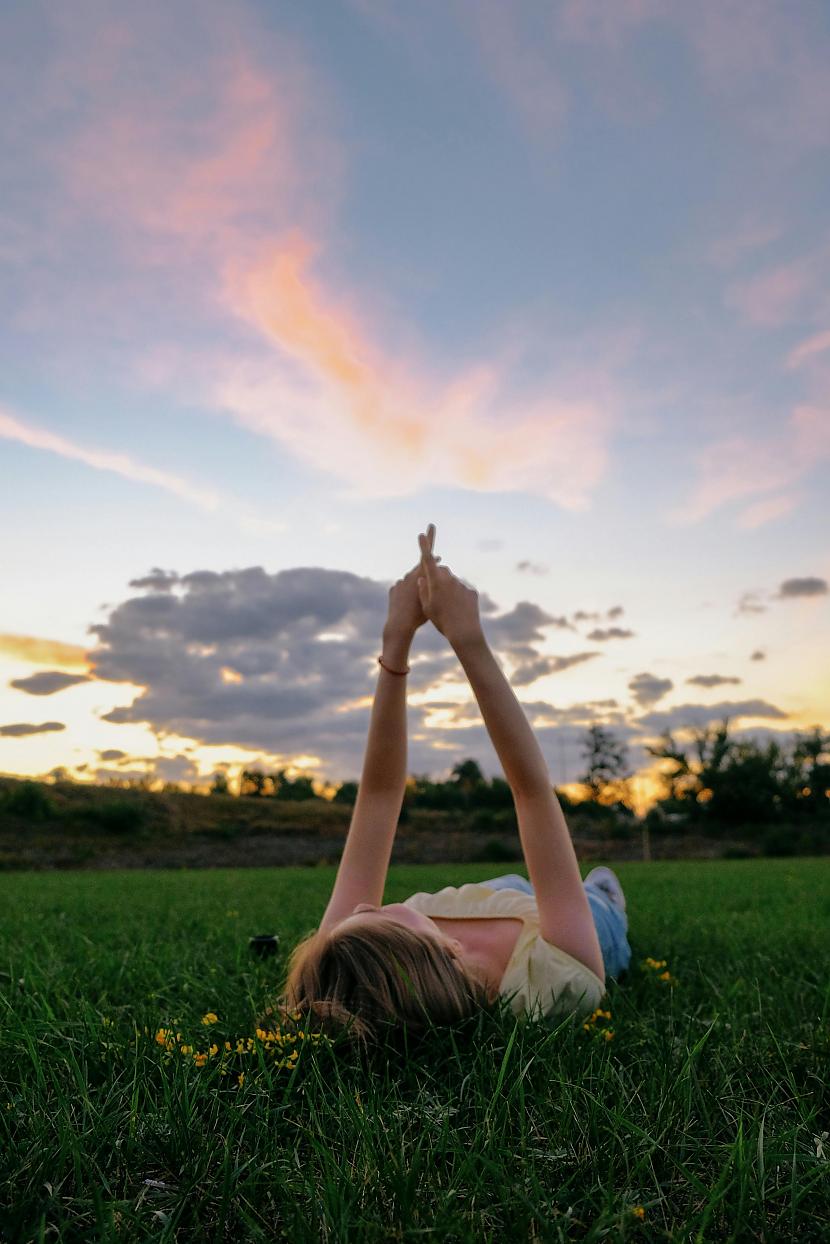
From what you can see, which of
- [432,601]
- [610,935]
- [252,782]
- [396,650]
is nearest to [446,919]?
[610,935]

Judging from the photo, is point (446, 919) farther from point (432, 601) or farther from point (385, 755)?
point (432, 601)

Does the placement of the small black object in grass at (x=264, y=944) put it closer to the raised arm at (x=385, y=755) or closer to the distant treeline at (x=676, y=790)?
the raised arm at (x=385, y=755)

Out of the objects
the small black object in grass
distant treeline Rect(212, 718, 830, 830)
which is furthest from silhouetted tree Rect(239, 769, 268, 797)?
the small black object in grass

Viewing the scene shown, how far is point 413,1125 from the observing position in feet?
5.25

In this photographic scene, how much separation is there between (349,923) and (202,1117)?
68 cm

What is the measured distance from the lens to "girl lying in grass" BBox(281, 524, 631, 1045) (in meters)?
2.17

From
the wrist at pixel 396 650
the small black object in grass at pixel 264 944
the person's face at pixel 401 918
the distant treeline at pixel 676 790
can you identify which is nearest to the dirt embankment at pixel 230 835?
the distant treeline at pixel 676 790

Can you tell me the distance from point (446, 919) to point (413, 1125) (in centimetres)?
143

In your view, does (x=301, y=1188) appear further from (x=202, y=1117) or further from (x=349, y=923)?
(x=349, y=923)

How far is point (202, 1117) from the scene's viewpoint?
5.31 ft

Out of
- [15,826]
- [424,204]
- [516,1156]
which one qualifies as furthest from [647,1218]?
[15,826]

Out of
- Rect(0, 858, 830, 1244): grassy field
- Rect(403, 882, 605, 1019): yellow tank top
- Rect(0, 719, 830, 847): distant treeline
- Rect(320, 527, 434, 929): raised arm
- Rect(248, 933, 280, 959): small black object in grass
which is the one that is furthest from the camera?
Rect(0, 719, 830, 847): distant treeline

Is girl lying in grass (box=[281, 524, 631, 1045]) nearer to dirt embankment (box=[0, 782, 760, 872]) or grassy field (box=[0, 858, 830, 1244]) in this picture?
grassy field (box=[0, 858, 830, 1244])

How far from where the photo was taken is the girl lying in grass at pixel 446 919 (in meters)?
2.17
